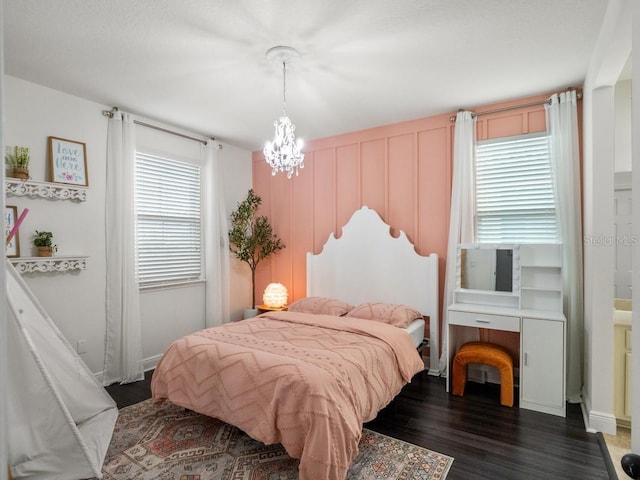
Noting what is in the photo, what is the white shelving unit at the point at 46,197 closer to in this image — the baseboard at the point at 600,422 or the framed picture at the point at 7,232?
the framed picture at the point at 7,232

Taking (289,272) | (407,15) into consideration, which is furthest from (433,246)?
(407,15)

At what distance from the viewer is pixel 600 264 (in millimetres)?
2602

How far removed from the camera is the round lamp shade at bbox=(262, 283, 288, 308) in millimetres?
4707

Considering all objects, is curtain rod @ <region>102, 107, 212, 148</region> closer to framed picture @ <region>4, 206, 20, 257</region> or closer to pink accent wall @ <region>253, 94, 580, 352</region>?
pink accent wall @ <region>253, 94, 580, 352</region>

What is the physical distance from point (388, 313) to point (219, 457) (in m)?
1.92

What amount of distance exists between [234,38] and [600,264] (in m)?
3.03

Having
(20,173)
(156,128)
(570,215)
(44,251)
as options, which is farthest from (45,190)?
(570,215)

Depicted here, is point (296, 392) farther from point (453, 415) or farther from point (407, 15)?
point (407, 15)

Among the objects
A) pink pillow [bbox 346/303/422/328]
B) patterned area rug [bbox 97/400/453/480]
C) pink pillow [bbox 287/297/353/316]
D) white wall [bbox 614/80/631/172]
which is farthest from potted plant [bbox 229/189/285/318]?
white wall [bbox 614/80/631/172]

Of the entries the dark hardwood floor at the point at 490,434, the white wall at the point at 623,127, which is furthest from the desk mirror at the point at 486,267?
the white wall at the point at 623,127

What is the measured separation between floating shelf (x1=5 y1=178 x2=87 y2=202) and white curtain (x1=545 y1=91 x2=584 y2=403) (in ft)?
14.3

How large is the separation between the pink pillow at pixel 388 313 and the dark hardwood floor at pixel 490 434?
651 mm

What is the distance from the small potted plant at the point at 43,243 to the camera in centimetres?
306

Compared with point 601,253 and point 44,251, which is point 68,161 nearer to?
point 44,251
